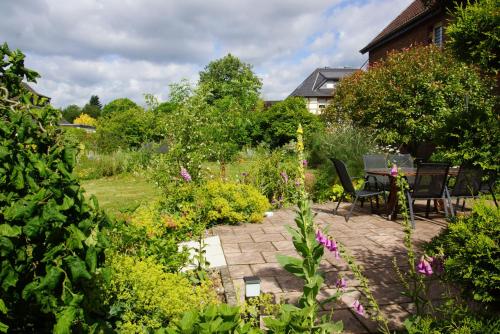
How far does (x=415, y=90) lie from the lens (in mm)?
12711

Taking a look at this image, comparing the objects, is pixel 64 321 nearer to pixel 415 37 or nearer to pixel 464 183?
pixel 464 183

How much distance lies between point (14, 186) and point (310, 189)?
6.87 metres

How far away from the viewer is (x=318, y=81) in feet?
155

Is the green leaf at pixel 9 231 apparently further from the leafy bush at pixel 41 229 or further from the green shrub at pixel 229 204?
the green shrub at pixel 229 204

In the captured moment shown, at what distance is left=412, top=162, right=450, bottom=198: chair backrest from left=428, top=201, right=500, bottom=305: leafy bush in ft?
10.5

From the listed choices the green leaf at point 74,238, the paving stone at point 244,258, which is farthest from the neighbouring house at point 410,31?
the green leaf at point 74,238

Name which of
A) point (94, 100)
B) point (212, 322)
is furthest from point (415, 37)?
point (94, 100)

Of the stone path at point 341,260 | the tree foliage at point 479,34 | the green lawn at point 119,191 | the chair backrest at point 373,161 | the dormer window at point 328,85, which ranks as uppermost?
the dormer window at point 328,85

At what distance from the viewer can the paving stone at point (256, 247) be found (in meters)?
4.47

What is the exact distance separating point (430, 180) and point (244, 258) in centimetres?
299

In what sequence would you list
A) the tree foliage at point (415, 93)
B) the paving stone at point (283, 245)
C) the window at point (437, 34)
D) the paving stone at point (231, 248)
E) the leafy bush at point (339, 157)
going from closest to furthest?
1. the paving stone at point (231, 248)
2. the paving stone at point (283, 245)
3. the leafy bush at point (339, 157)
4. the tree foliage at point (415, 93)
5. the window at point (437, 34)

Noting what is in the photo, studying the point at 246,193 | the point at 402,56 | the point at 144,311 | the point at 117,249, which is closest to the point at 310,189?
the point at 246,193

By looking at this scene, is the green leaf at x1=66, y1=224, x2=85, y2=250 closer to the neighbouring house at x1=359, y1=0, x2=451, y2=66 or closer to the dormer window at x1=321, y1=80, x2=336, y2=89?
the neighbouring house at x1=359, y1=0, x2=451, y2=66

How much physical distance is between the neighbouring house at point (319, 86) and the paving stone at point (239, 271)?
4103 cm
